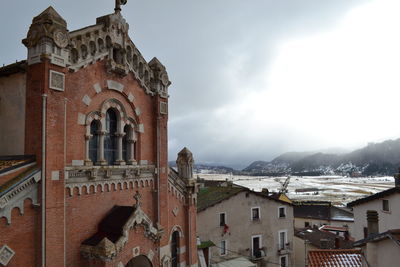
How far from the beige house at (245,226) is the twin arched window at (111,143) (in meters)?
15.2

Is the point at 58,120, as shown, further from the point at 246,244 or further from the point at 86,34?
the point at 246,244

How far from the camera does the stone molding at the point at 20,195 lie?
29.9ft

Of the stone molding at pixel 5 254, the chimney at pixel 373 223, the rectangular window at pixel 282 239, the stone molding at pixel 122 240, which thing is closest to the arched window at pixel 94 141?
the stone molding at pixel 122 240

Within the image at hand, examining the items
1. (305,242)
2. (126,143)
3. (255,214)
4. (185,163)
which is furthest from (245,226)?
(126,143)

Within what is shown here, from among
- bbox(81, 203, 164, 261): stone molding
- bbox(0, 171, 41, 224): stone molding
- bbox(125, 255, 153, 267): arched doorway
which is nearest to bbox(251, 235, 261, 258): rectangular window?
bbox(125, 255, 153, 267): arched doorway

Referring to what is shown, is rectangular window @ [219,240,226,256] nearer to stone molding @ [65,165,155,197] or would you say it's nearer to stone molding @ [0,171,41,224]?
stone molding @ [65,165,155,197]

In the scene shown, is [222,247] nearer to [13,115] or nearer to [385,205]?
[385,205]

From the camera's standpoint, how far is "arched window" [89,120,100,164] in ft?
42.9

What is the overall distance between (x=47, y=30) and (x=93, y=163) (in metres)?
5.45

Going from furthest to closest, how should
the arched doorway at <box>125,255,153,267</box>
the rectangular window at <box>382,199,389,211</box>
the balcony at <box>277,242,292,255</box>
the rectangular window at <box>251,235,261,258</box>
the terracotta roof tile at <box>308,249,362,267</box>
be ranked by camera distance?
the balcony at <box>277,242,292,255</box>, the rectangular window at <box>251,235,261,258</box>, the rectangular window at <box>382,199,389,211</box>, the terracotta roof tile at <box>308,249,362,267</box>, the arched doorway at <box>125,255,153,267</box>

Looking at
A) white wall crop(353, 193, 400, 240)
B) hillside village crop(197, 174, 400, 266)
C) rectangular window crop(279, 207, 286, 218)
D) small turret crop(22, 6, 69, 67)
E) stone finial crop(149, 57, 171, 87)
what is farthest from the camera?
rectangular window crop(279, 207, 286, 218)

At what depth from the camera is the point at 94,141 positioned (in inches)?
522

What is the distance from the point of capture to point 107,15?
46.3 feet

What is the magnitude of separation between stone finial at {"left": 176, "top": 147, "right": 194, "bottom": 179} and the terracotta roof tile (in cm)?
827
